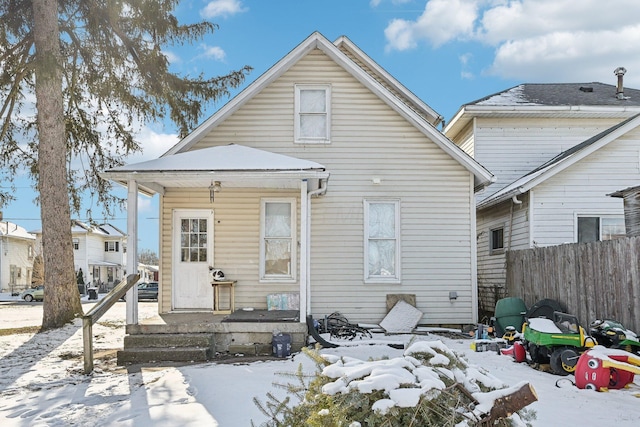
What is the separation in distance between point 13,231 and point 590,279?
43.2 meters

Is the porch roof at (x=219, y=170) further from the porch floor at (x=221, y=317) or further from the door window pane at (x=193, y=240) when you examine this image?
the porch floor at (x=221, y=317)

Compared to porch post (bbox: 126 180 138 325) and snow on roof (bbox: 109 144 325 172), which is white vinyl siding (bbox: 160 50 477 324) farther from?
porch post (bbox: 126 180 138 325)

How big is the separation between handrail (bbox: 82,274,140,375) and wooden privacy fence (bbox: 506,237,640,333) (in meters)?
7.19

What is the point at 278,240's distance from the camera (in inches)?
433

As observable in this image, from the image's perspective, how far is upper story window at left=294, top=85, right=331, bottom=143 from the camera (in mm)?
11261

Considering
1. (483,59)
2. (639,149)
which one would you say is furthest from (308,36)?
(639,149)

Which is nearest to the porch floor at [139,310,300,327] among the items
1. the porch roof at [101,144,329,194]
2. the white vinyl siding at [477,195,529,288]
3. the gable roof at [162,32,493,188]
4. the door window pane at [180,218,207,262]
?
the door window pane at [180,218,207,262]

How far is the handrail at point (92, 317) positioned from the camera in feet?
24.5

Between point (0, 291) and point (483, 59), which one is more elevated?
point (483, 59)

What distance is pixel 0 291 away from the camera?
40.2m

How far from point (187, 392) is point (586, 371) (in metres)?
4.53

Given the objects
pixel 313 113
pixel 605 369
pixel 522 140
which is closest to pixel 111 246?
pixel 522 140

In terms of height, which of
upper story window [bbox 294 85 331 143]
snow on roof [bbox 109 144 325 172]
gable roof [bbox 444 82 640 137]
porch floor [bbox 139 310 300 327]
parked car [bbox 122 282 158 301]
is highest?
gable roof [bbox 444 82 640 137]

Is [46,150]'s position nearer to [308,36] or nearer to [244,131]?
[244,131]
